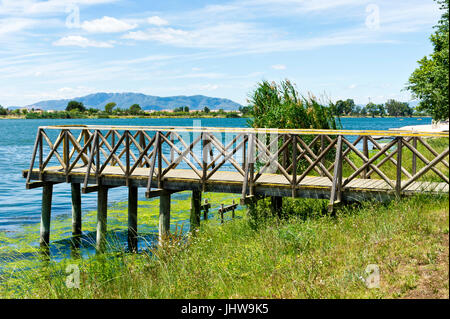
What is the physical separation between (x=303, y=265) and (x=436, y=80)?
775 centimetres

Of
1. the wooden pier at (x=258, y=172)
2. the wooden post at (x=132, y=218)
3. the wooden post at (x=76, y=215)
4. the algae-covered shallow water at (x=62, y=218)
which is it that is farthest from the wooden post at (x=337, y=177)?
the wooden post at (x=76, y=215)

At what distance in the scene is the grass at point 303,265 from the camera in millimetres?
6281

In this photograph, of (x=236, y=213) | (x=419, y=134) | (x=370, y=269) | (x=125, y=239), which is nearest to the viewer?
(x=370, y=269)

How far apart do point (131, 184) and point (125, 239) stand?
298 cm

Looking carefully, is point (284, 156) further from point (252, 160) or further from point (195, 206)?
point (195, 206)

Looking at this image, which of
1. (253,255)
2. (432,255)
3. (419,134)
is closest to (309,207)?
(419,134)

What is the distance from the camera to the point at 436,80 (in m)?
12.4

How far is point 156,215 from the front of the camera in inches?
746

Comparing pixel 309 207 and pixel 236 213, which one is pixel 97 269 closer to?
pixel 309 207

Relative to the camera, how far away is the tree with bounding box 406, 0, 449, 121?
25.9ft

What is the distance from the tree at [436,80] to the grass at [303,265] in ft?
5.64

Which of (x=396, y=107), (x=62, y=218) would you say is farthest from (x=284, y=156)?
(x=396, y=107)
